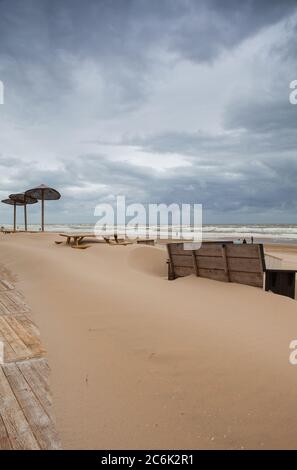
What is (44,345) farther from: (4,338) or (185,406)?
(185,406)

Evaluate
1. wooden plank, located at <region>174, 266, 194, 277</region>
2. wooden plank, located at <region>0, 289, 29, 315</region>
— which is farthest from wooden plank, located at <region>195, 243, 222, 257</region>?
wooden plank, located at <region>0, 289, 29, 315</region>

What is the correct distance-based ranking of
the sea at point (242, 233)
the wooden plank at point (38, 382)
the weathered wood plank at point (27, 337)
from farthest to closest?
1. the sea at point (242, 233)
2. the weathered wood plank at point (27, 337)
3. the wooden plank at point (38, 382)

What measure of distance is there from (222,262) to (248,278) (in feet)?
2.46

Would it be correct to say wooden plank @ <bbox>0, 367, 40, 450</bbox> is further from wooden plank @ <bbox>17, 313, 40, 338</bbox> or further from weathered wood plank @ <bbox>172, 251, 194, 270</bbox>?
weathered wood plank @ <bbox>172, 251, 194, 270</bbox>

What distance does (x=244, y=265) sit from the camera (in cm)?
730

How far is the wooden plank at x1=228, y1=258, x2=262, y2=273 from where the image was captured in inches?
279

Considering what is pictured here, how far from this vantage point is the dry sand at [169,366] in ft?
8.29

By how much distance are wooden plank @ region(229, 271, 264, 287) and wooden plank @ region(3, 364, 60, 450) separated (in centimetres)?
538

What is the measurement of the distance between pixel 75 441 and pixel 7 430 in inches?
20.9

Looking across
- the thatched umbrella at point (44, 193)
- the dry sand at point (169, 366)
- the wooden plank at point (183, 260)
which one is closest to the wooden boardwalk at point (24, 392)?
the dry sand at point (169, 366)

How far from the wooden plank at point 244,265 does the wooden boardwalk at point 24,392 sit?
467cm

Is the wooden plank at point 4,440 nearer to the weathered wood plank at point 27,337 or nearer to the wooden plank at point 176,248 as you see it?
the weathered wood plank at point 27,337

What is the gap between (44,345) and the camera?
412 cm
